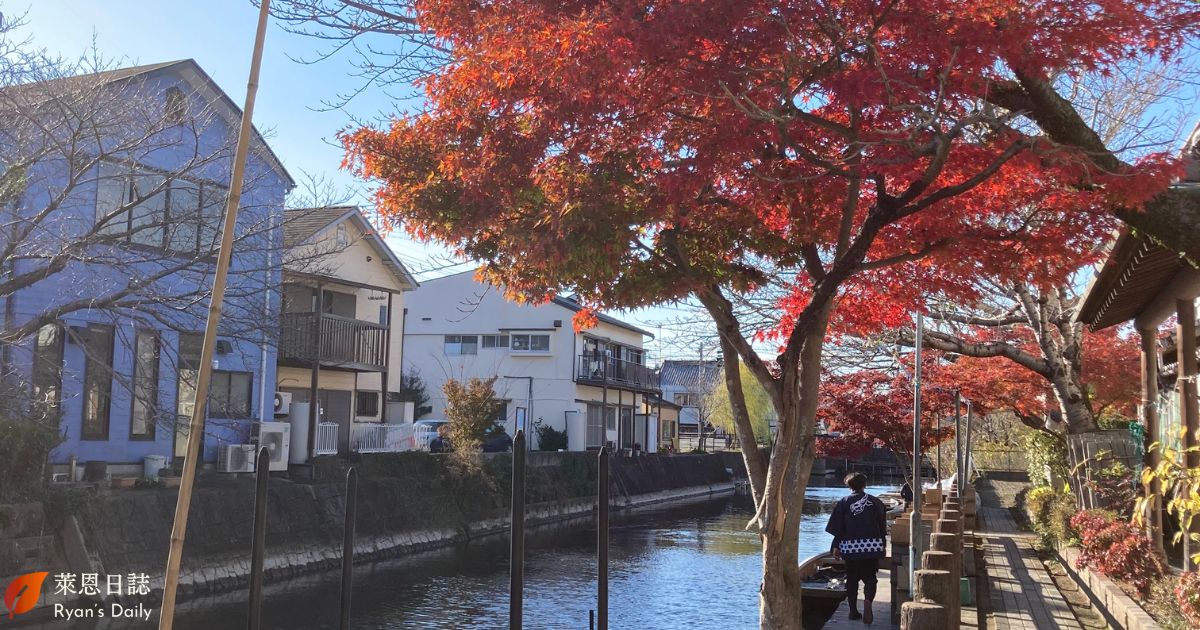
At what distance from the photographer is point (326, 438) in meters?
25.0

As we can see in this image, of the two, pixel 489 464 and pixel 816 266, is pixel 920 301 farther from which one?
pixel 489 464

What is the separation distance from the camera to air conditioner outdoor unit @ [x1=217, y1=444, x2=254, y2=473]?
20.9 metres

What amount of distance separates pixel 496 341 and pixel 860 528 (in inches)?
1407

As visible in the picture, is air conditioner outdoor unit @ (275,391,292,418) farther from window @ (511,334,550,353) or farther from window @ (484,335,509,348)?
window @ (511,334,550,353)

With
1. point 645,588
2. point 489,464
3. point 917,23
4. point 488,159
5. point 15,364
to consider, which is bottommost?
point 645,588

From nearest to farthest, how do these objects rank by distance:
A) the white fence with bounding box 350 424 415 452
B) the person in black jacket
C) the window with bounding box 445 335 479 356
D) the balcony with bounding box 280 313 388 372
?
the person in black jacket, the balcony with bounding box 280 313 388 372, the white fence with bounding box 350 424 415 452, the window with bounding box 445 335 479 356

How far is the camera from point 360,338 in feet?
92.2

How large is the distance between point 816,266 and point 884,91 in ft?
5.81

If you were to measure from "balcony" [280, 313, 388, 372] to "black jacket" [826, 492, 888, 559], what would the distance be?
16.2 metres

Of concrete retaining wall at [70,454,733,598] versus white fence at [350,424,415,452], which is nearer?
concrete retaining wall at [70,454,733,598]

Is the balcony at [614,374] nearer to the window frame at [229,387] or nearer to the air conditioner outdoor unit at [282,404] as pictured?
the air conditioner outdoor unit at [282,404]

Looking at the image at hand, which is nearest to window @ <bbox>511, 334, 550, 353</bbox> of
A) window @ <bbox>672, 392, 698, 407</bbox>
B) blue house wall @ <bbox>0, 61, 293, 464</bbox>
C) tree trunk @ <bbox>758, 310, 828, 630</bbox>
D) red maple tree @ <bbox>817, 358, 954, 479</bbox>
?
blue house wall @ <bbox>0, 61, 293, 464</bbox>

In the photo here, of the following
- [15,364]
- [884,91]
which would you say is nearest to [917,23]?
[884,91]

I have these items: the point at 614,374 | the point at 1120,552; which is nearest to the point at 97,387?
the point at 1120,552
